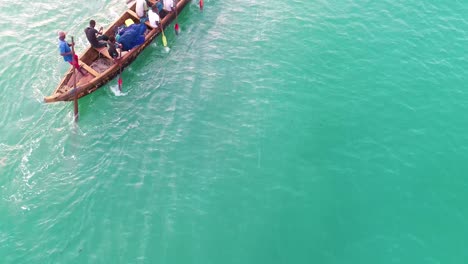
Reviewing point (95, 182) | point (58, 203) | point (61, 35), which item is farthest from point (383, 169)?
point (61, 35)

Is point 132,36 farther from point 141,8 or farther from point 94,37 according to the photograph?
point 141,8

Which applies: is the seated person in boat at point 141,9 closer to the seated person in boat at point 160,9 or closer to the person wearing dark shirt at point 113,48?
the seated person in boat at point 160,9

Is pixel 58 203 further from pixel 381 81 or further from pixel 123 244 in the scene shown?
pixel 381 81

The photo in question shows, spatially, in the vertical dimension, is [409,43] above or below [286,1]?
below

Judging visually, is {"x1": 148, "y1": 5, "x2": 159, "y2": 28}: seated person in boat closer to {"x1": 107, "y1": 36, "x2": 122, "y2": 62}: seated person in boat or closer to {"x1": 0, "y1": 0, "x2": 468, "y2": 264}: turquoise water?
{"x1": 0, "y1": 0, "x2": 468, "y2": 264}: turquoise water

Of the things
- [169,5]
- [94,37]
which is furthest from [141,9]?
[94,37]

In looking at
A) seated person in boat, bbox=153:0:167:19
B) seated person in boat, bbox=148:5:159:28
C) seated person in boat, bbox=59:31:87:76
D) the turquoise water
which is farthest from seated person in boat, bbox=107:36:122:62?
seated person in boat, bbox=153:0:167:19

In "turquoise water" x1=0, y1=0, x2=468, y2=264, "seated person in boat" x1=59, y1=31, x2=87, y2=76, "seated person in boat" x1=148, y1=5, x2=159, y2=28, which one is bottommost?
"turquoise water" x1=0, y1=0, x2=468, y2=264

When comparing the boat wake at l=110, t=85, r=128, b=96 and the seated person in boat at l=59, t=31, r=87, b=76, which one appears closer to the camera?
the seated person in boat at l=59, t=31, r=87, b=76
